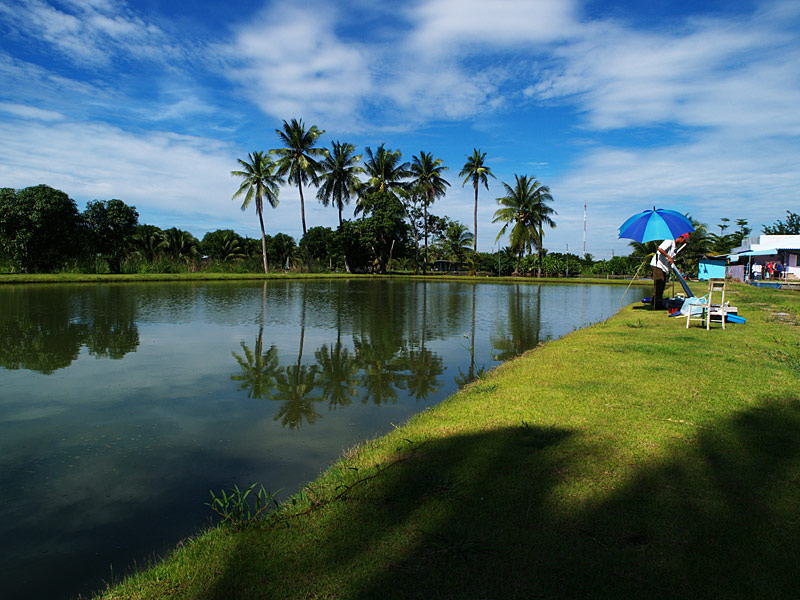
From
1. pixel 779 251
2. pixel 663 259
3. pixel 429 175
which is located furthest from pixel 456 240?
pixel 663 259

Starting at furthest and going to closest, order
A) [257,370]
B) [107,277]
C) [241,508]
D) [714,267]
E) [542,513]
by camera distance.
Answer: [107,277] < [714,267] < [257,370] < [241,508] < [542,513]

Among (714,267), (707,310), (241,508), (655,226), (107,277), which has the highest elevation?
(655,226)

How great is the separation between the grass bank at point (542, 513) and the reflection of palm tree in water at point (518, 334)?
4.30 meters

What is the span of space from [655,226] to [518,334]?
14.1ft

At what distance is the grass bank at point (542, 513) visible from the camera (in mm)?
2078

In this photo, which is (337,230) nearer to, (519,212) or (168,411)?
(519,212)

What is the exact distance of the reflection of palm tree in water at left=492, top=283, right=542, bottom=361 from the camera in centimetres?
893

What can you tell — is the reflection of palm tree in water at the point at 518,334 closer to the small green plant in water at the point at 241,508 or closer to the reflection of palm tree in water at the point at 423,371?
the reflection of palm tree in water at the point at 423,371

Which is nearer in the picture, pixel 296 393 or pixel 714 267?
pixel 296 393

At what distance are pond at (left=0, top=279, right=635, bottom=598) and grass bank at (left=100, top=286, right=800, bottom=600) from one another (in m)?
0.61

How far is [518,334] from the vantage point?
36.3ft

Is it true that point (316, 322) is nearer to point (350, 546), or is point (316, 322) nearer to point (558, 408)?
point (558, 408)

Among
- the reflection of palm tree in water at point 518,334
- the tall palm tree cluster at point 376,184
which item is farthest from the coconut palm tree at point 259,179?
the reflection of palm tree in water at point 518,334

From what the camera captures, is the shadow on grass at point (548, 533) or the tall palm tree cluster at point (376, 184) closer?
the shadow on grass at point (548, 533)
